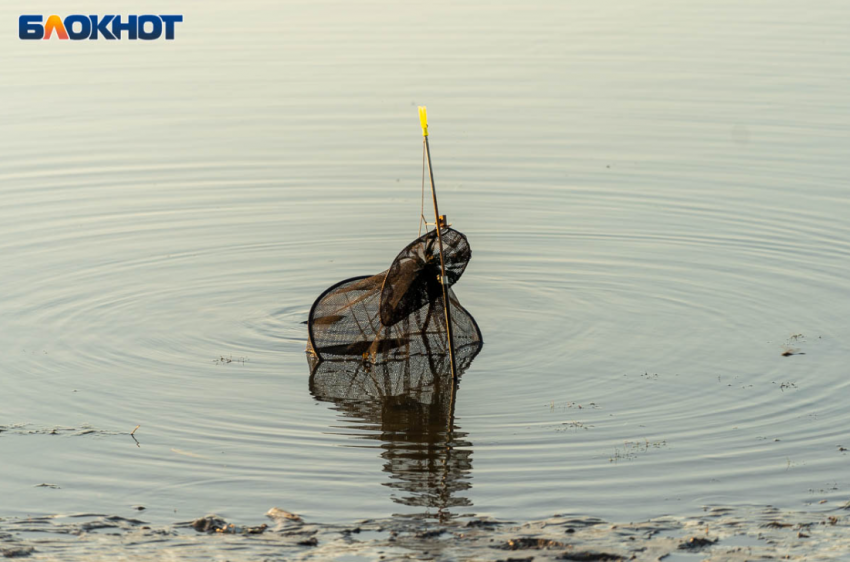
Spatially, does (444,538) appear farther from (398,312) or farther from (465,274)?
(465,274)

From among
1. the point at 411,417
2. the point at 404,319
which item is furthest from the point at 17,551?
the point at 404,319

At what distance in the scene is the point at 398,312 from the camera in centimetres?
1116

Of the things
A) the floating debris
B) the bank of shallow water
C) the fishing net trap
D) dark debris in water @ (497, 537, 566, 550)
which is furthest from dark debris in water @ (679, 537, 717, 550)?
the fishing net trap

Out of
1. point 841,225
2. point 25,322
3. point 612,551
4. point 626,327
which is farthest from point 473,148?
point 612,551

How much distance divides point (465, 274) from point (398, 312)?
370 cm

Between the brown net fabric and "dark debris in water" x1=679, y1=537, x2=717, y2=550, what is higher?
the brown net fabric

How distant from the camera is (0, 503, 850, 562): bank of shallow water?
7312 mm

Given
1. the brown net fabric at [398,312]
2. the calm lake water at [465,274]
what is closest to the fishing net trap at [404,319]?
the brown net fabric at [398,312]

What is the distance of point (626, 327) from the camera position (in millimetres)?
12750

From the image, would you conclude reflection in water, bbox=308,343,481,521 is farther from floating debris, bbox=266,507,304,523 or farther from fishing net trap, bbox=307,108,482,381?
floating debris, bbox=266,507,304,523

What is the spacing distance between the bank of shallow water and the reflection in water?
2.27 ft

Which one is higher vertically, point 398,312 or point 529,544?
point 398,312

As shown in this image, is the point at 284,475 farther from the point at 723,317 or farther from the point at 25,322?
the point at 723,317

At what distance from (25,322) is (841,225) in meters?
10.8
